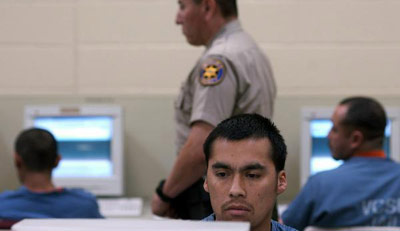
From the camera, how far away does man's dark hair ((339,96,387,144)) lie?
2.28m

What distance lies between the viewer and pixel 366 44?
3.40 meters

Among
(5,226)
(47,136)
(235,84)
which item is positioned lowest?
(5,226)

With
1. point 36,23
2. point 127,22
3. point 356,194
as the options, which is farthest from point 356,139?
point 36,23

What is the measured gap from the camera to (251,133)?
4.48 ft

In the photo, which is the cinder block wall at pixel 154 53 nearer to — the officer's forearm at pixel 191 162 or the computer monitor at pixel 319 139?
the computer monitor at pixel 319 139

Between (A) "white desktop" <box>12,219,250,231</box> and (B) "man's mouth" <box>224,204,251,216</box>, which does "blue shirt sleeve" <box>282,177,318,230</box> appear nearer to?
(B) "man's mouth" <box>224,204,251,216</box>

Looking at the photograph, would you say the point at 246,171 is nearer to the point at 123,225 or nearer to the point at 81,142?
the point at 123,225

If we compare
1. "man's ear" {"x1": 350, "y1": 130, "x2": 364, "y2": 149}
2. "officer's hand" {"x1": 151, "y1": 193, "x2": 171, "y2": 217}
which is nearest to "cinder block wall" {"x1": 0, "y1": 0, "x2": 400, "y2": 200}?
"man's ear" {"x1": 350, "y1": 130, "x2": 364, "y2": 149}

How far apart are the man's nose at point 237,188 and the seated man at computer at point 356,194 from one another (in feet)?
2.47

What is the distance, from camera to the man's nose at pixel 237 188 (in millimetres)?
1247

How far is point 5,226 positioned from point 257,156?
35.0 inches

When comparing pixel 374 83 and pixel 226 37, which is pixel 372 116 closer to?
pixel 226 37

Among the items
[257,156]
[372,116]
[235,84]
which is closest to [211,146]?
[257,156]

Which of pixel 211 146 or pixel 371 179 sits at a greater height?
pixel 211 146
